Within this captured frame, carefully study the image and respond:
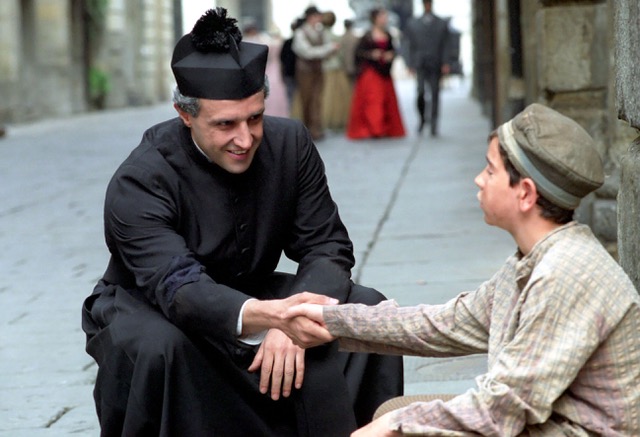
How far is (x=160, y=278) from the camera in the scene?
3686mm

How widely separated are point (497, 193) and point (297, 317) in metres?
0.72

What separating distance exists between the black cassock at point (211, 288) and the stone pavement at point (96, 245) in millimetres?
1079

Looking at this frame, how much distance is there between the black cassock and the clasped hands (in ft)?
0.20

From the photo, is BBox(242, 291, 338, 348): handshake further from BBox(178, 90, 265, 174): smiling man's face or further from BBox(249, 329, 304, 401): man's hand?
BBox(178, 90, 265, 174): smiling man's face

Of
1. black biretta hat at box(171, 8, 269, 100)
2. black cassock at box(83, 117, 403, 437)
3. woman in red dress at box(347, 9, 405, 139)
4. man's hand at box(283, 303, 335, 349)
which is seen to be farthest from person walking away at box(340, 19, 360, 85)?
man's hand at box(283, 303, 335, 349)

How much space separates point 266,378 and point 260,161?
0.71 metres

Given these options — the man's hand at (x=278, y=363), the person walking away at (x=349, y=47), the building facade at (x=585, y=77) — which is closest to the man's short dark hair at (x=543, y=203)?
the man's hand at (x=278, y=363)

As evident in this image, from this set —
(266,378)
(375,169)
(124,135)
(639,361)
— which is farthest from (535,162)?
(124,135)

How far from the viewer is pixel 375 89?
60.1ft

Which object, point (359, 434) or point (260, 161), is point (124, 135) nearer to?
point (260, 161)

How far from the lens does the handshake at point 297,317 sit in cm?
330

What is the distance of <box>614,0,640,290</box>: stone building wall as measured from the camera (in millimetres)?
3475

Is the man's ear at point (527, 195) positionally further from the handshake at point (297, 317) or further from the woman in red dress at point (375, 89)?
the woman in red dress at point (375, 89)

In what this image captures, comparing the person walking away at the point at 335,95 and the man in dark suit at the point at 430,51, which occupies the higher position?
the man in dark suit at the point at 430,51
